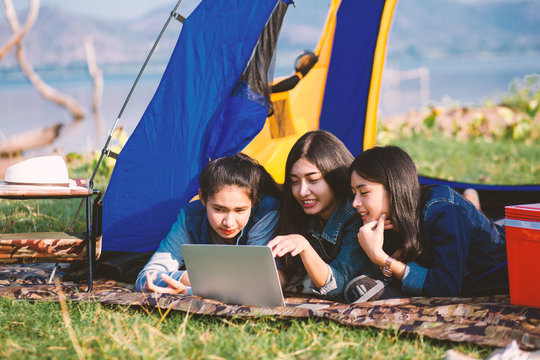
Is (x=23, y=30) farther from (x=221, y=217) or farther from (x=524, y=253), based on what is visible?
(x=524, y=253)

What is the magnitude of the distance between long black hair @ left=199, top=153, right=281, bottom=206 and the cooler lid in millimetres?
1085

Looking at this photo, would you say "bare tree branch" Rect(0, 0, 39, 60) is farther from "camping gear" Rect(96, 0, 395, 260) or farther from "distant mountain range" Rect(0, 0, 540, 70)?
"camping gear" Rect(96, 0, 395, 260)

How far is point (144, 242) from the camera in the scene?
3309 millimetres

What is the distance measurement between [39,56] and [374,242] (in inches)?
1841

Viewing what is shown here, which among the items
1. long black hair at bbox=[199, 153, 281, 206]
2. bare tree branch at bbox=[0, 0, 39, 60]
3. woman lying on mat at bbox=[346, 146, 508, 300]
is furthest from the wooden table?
bare tree branch at bbox=[0, 0, 39, 60]

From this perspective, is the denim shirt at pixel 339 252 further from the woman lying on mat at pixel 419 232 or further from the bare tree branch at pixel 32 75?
the bare tree branch at pixel 32 75

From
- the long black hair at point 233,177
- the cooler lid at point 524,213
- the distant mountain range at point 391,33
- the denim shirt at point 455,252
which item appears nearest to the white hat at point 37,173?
the long black hair at point 233,177

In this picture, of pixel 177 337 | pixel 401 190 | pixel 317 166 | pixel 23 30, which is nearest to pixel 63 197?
pixel 177 337

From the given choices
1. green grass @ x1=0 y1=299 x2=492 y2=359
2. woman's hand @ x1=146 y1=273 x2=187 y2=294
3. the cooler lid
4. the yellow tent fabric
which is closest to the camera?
green grass @ x1=0 y1=299 x2=492 y2=359

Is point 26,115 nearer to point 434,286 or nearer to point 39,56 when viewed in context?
point 434,286

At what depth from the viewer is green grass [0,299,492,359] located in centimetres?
199

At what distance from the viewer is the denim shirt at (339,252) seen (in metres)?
2.67

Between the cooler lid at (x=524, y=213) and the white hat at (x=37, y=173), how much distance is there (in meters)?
1.82

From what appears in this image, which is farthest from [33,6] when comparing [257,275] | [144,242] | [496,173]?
[257,275]
